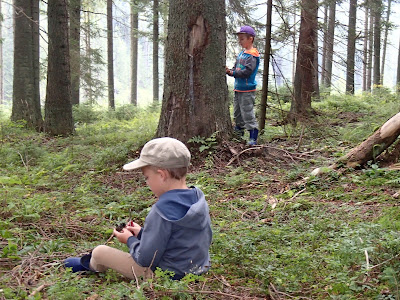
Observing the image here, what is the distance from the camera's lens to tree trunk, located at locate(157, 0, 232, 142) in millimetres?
6988

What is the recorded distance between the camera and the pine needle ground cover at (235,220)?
2.91 metres

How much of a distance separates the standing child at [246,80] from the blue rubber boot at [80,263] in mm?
4647

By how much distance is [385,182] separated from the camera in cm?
523

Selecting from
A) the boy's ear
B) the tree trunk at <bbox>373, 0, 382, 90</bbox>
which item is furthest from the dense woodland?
the tree trunk at <bbox>373, 0, 382, 90</bbox>

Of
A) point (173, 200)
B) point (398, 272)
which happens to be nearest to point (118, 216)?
point (173, 200)

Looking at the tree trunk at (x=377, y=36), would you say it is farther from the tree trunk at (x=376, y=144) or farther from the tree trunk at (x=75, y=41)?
the tree trunk at (x=376, y=144)

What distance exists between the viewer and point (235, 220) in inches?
188

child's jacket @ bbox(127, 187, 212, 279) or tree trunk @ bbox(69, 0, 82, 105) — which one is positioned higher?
tree trunk @ bbox(69, 0, 82, 105)

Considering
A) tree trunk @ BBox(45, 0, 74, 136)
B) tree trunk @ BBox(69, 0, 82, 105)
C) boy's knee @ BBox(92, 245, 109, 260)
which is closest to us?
boy's knee @ BBox(92, 245, 109, 260)

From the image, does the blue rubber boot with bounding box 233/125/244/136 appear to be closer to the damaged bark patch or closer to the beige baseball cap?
the damaged bark patch

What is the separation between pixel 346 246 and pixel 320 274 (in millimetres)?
359

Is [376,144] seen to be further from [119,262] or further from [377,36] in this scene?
[377,36]

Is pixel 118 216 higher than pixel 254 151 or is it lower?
lower

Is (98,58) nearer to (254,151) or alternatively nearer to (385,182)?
(254,151)
